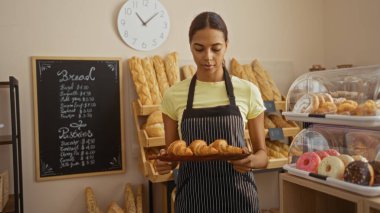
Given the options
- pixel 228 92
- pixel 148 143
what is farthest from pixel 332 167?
pixel 148 143

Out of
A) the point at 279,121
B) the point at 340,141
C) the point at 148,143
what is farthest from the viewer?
the point at 279,121

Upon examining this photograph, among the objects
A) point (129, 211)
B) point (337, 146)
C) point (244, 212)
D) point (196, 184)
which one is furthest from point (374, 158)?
point (129, 211)

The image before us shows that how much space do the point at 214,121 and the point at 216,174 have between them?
20cm

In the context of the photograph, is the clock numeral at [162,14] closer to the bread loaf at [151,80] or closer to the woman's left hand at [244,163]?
the bread loaf at [151,80]

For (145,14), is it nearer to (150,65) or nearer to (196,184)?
(150,65)

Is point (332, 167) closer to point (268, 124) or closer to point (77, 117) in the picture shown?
point (268, 124)

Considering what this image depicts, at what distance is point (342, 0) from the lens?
3.06 metres

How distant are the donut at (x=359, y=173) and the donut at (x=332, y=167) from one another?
3 centimetres

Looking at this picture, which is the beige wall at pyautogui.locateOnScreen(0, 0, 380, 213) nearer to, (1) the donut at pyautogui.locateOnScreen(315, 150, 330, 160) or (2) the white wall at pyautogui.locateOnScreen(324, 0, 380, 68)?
(2) the white wall at pyautogui.locateOnScreen(324, 0, 380, 68)

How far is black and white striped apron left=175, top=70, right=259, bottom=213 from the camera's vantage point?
52.4 inches

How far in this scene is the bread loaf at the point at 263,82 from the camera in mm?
2791

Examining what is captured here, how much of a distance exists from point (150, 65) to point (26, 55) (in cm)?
85

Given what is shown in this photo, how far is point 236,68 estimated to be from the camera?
2850 mm

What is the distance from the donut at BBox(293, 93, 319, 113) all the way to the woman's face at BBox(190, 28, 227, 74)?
555 millimetres
